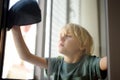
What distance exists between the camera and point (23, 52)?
748 millimetres

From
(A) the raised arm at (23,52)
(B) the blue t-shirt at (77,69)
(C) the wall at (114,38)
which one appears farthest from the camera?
(A) the raised arm at (23,52)

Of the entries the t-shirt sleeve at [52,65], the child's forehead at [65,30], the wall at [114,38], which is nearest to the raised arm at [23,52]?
the t-shirt sleeve at [52,65]

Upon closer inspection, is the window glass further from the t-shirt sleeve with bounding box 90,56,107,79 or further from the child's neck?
the t-shirt sleeve with bounding box 90,56,107,79

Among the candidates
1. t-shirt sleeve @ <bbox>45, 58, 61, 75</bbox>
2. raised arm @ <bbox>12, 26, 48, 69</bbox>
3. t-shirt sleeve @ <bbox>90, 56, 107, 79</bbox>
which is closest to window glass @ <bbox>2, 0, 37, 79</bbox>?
raised arm @ <bbox>12, 26, 48, 69</bbox>

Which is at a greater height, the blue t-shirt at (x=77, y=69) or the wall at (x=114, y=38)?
the wall at (x=114, y=38)

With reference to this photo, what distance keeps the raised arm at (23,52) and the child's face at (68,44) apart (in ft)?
0.30

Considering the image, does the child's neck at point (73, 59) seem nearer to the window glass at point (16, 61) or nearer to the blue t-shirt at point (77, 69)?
the blue t-shirt at point (77, 69)

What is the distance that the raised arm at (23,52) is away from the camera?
73 cm

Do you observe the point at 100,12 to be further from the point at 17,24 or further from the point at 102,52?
the point at 17,24

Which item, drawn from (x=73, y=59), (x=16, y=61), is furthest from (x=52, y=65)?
(x=16, y=61)

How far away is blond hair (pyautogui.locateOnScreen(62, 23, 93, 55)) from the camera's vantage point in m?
0.64

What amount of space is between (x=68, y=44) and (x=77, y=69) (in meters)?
0.10

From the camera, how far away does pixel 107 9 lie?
0.54 metres

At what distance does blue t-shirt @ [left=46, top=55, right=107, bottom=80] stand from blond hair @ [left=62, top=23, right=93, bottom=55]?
0.10 ft
